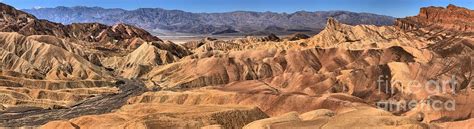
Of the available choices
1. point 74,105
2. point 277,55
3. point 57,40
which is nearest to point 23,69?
point 57,40

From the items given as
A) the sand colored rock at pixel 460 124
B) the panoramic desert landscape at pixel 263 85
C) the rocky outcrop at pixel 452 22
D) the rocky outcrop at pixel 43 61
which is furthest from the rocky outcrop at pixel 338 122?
the rocky outcrop at pixel 452 22

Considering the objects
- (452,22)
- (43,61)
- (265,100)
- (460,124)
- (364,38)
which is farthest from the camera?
(452,22)

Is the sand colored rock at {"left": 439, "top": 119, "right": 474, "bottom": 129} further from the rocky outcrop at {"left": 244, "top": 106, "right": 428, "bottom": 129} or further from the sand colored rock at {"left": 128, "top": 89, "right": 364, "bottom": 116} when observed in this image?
the sand colored rock at {"left": 128, "top": 89, "right": 364, "bottom": 116}

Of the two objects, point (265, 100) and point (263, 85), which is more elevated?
point (263, 85)

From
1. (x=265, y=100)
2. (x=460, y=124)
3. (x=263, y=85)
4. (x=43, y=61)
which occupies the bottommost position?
(x=460, y=124)

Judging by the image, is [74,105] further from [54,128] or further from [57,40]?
[57,40]

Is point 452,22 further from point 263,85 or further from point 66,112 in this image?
point 66,112

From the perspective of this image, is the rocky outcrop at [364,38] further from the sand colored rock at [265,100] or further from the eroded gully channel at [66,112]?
the sand colored rock at [265,100]

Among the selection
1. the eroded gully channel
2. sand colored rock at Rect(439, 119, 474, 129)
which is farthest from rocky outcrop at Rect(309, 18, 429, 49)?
sand colored rock at Rect(439, 119, 474, 129)

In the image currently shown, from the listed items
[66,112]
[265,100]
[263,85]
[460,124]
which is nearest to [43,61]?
[66,112]
